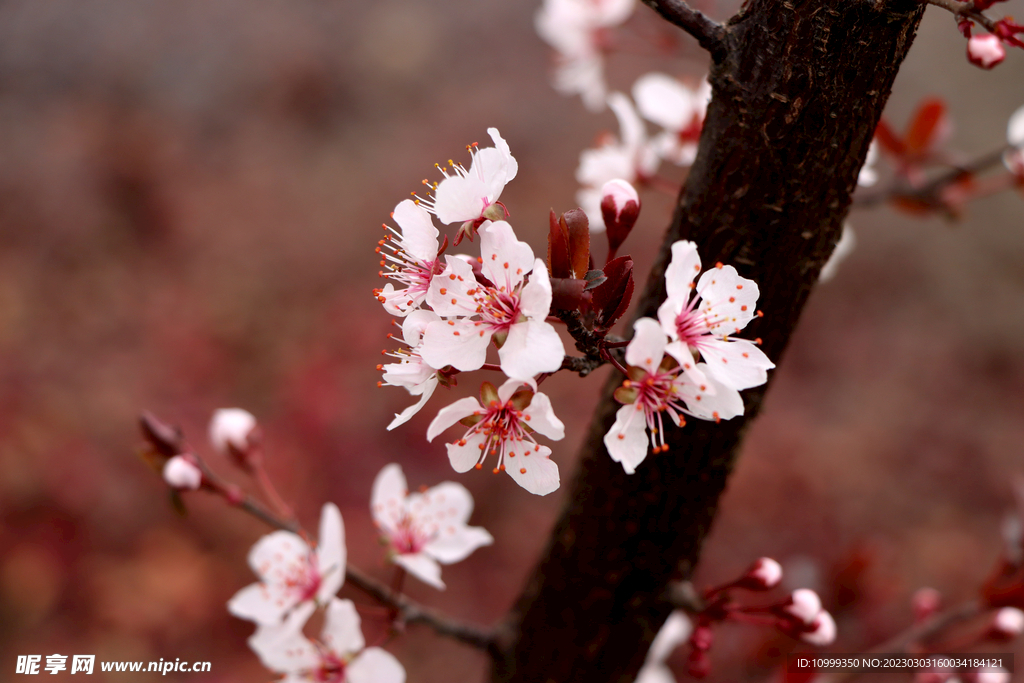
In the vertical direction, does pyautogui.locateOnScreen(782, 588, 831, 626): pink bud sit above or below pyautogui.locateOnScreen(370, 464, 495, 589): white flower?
below

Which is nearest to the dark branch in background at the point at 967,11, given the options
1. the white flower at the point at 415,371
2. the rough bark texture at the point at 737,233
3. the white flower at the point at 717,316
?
the rough bark texture at the point at 737,233

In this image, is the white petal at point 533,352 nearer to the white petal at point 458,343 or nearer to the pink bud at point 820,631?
the white petal at point 458,343

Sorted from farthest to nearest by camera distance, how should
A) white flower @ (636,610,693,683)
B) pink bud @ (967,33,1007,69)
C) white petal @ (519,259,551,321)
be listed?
white flower @ (636,610,693,683), pink bud @ (967,33,1007,69), white petal @ (519,259,551,321)

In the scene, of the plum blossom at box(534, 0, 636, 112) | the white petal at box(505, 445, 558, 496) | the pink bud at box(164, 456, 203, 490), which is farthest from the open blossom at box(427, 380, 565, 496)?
the plum blossom at box(534, 0, 636, 112)

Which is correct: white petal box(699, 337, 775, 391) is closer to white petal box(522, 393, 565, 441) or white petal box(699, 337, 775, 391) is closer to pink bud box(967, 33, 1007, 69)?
white petal box(522, 393, 565, 441)

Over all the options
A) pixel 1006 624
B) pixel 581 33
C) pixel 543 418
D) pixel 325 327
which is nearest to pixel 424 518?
pixel 543 418

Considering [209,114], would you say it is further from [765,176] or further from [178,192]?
[765,176]
